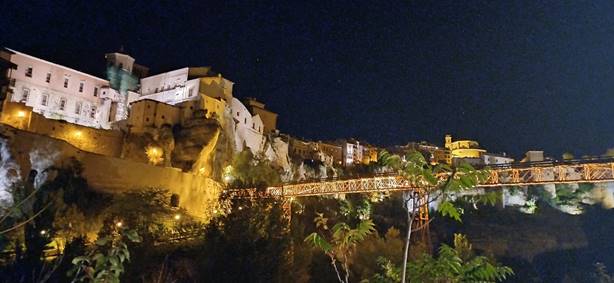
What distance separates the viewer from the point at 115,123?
48312 mm

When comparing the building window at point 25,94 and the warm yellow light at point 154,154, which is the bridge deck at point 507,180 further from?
the building window at point 25,94

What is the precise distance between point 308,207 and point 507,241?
34.0m

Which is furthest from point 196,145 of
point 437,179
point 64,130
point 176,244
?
point 437,179

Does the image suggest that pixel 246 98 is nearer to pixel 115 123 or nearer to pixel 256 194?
pixel 115 123

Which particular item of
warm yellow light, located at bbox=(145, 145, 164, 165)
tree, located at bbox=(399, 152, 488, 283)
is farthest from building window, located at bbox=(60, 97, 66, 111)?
tree, located at bbox=(399, 152, 488, 283)

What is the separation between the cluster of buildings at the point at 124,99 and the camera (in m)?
42.3

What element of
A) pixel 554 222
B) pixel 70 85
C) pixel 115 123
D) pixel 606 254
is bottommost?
pixel 606 254

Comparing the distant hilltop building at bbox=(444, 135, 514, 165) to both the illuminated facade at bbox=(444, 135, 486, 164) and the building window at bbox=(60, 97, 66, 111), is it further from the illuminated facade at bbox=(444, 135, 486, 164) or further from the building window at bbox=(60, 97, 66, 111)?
the building window at bbox=(60, 97, 66, 111)

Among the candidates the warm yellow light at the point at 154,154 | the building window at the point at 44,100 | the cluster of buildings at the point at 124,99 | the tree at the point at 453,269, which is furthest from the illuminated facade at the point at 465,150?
the tree at the point at 453,269

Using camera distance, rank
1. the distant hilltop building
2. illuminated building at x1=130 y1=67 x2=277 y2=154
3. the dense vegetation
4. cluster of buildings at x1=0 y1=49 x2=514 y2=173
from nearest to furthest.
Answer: the dense vegetation < cluster of buildings at x1=0 y1=49 x2=514 y2=173 < illuminated building at x1=130 y1=67 x2=277 y2=154 < the distant hilltop building

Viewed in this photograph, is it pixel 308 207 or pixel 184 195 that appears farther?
pixel 308 207

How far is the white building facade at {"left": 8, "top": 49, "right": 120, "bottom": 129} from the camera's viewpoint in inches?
1690

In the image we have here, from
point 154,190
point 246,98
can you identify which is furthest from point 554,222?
point 154,190

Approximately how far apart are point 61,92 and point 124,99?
24.1 ft
